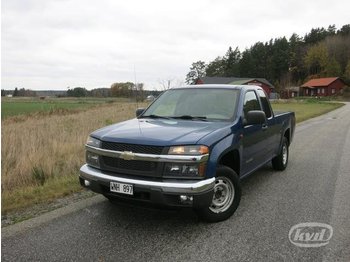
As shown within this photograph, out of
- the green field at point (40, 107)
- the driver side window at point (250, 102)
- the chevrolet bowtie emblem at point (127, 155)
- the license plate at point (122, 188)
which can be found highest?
the driver side window at point (250, 102)

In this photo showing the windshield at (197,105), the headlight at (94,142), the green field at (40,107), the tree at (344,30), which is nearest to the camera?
the headlight at (94,142)

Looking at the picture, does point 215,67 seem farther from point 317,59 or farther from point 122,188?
point 122,188

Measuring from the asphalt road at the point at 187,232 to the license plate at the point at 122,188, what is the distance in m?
0.49

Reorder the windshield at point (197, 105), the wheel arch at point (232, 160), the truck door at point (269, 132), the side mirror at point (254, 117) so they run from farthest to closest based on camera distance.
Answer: the truck door at point (269, 132)
the windshield at point (197, 105)
the side mirror at point (254, 117)
the wheel arch at point (232, 160)

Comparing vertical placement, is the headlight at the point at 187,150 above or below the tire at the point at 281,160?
above

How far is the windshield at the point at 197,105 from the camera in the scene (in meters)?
5.65

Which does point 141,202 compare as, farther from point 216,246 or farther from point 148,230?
point 216,246

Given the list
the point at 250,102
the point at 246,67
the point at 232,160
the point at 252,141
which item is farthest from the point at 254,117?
the point at 246,67

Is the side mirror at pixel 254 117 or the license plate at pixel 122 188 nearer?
the license plate at pixel 122 188

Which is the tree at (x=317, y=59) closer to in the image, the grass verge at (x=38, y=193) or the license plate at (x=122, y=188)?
the grass verge at (x=38, y=193)

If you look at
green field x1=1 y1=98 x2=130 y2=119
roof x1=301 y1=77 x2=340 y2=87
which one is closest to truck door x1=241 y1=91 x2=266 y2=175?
green field x1=1 y1=98 x2=130 y2=119

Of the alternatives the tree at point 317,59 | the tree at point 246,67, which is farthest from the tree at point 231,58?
the tree at point 317,59

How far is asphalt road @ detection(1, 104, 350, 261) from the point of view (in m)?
3.92

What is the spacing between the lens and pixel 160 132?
4.74 metres
